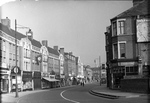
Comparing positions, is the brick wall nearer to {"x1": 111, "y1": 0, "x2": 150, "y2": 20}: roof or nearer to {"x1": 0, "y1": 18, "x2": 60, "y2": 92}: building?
{"x1": 111, "y1": 0, "x2": 150, "y2": 20}: roof

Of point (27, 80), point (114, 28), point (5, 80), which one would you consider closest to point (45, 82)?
point (27, 80)

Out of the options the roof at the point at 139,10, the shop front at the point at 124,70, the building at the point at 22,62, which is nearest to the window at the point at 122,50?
the shop front at the point at 124,70

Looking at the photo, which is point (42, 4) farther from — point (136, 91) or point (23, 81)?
point (23, 81)

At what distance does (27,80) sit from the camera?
4388 centimetres

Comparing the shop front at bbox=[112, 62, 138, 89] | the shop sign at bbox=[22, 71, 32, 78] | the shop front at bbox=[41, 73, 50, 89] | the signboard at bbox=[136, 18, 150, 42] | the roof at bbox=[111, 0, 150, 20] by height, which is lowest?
the shop front at bbox=[41, 73, 50, 89]

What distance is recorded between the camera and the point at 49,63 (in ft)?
196

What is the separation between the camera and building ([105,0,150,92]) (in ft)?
98.1

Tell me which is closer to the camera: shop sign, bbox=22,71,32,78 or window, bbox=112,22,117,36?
window, bbox=112,22,117,36

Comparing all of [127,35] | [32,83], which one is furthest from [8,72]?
[127,35]

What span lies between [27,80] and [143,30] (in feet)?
76.4

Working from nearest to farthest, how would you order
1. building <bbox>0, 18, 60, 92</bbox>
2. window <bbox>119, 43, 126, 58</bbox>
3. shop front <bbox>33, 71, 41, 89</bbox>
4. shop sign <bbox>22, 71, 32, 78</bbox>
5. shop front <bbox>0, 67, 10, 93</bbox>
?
window <bbox>119, 43, 126, 58</bbox> → shop front <bbox>0, 67, 10, 93</bbox> → building <bbox>0, 18, 60, 92</bbox> → shop sign <bbox>22, 71, 32, 78</bbox> → shop front <bbox>33, 71, 41, 89</bbox>

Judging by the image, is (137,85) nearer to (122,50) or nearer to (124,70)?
(124,70)

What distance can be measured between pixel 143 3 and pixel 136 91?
41.3 ft

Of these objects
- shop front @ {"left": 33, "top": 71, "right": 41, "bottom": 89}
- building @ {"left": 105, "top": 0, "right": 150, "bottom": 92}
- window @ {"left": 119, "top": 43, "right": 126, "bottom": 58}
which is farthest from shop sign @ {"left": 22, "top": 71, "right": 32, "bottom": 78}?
window @ {"left": 119, "top": 43, "right": 126, "bottom": 58}
